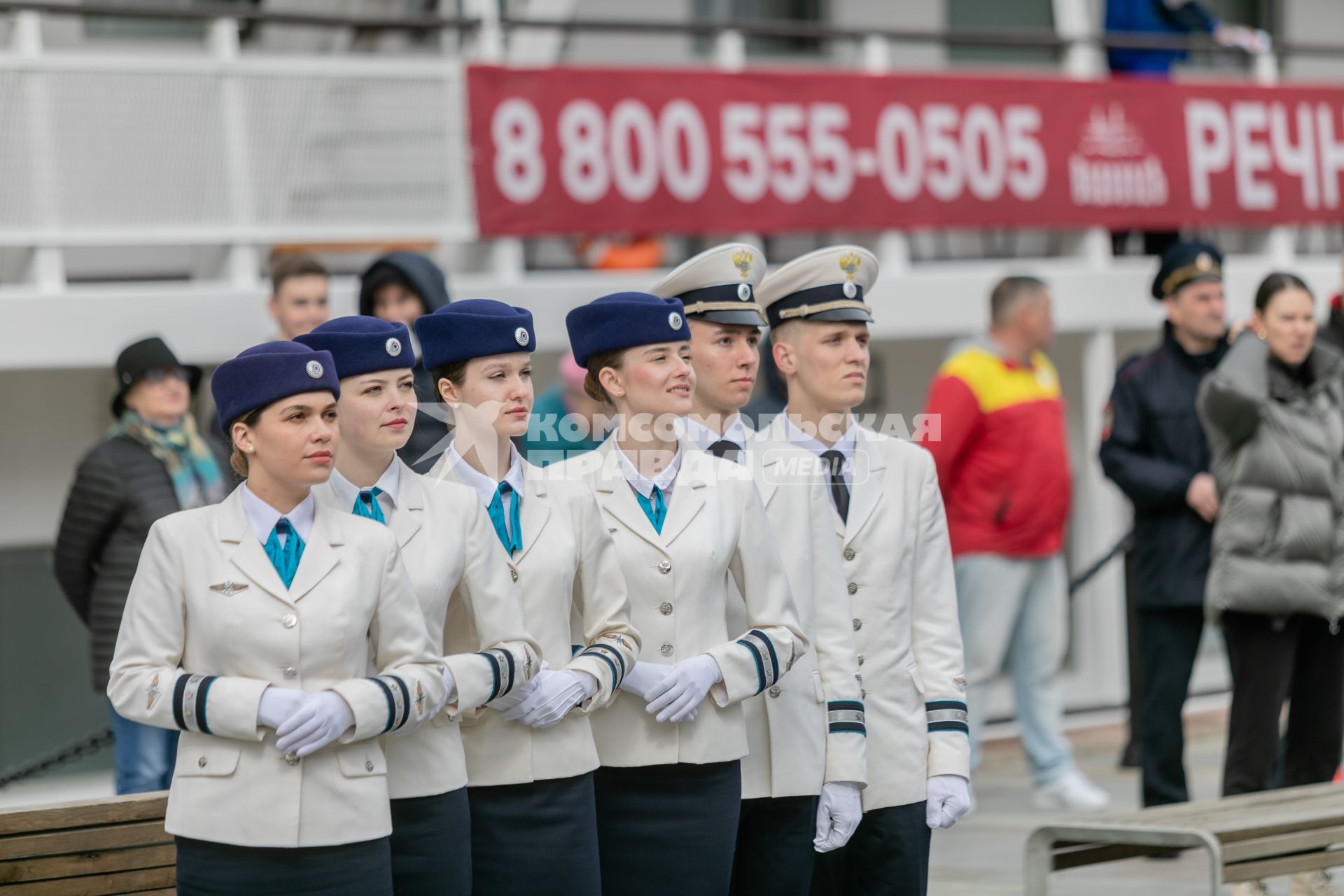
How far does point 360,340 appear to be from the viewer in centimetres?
414

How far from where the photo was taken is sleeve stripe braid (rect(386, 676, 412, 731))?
377 cm

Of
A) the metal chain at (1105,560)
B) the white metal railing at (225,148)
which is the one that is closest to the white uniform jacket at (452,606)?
the white metal railing at (225,148)

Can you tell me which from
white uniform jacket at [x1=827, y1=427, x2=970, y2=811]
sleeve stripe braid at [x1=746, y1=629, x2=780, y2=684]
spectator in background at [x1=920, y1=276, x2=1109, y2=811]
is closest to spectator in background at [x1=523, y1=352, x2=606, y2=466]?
spectator in background at [x1=920, y1=276, x2=1109, y2=811]

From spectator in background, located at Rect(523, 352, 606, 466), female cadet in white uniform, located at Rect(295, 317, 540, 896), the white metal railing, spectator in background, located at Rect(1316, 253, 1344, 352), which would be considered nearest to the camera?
female cadet in white uniform, located at Rect(295, 317, 540, 896)

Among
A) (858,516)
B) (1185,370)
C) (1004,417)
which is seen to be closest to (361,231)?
(1004,417)

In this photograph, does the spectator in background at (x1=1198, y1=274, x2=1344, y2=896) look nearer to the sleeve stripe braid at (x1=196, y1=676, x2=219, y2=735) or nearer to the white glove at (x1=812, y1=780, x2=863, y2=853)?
the white glove at (x1=812, y1=780, x2=863, y2=853)

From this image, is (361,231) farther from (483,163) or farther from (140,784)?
(140,784)

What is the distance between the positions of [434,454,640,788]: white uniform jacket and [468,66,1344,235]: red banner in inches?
210

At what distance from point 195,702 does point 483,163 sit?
610 centimetres

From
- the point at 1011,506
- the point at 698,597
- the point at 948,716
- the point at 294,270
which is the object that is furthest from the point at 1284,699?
the point at 294,270

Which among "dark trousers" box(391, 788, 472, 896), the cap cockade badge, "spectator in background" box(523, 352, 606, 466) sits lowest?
"dark trousers" box(391, 788, 472, 896)

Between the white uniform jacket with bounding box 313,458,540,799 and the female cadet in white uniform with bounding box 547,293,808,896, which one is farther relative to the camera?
the female cadet in white uniform with bounding box 547,293,808,896

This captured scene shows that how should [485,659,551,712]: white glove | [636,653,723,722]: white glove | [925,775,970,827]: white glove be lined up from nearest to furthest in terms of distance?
[485,659,551,712]: white glove → [636,653,723,722]: white glove → [925,775,970,827]: white glove

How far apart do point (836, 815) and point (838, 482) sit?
2.68ft
